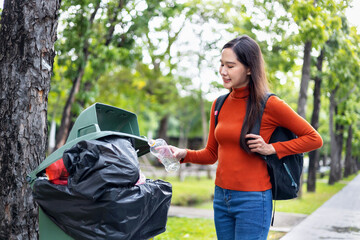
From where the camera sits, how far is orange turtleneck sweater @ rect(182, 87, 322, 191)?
2.61m

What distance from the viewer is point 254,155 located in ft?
8.65

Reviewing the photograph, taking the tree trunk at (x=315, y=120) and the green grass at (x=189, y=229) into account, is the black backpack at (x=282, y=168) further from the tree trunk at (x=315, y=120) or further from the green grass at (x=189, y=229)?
the tree trunk at (x=315, y=120)

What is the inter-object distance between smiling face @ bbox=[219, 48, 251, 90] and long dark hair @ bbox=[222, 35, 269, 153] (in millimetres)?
26

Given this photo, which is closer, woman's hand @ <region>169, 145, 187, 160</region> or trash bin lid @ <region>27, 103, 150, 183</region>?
trash bin lid @ <region>27, 103, 150, 183</region>

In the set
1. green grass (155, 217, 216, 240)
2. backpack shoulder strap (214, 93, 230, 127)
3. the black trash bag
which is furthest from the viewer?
green grass (155, 217, 216, 240)

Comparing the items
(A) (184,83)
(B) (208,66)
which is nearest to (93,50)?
(B) (208,66)

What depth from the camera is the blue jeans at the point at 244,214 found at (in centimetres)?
257

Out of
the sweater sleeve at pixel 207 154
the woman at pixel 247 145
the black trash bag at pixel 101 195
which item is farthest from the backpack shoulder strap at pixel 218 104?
the black trash bag at pixel 101 195

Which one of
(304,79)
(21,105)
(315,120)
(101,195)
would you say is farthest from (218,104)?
(315,120)

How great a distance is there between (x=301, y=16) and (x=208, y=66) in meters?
9.72

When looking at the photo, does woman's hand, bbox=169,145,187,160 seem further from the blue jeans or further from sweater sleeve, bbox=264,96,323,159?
sweater sleeve, bbox=264,96,323,159

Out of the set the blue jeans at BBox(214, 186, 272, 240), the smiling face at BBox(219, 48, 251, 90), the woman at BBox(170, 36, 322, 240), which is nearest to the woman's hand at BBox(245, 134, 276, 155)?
the woman at BBox(170, 36, 322, 240)

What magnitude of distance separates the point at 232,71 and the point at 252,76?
5.0 inches

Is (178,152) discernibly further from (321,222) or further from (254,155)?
(321,222)
